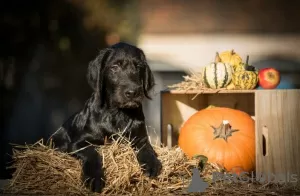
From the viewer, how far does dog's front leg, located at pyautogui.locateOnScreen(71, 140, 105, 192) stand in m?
3.03

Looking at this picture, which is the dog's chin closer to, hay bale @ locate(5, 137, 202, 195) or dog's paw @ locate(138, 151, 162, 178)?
hay bale @ locate(5, 137, 202, 195)

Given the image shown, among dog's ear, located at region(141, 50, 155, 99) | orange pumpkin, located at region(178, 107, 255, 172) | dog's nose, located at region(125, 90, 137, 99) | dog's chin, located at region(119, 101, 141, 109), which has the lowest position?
orange pumpkin, located at region(178, 107, 255, 172)

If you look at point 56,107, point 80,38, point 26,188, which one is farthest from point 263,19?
point 26,188

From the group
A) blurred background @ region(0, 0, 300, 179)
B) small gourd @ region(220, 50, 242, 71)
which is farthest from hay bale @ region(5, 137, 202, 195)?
blurred background @ region(0, 0, 300, 179)

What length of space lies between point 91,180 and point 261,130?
1558mm

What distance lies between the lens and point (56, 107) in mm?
5402

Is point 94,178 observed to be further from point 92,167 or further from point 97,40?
point 97,40

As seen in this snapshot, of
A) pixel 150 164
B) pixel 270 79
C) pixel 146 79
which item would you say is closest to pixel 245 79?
pixel 270 79

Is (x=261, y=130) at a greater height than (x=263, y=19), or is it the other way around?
(x=263, y=19)

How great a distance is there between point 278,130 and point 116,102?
143cm

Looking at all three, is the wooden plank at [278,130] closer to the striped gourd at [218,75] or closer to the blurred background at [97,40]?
the striped gourd at [218,75]

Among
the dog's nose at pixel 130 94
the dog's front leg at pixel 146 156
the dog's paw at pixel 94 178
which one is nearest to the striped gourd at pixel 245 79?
the dog's front leg at pixel 146 156

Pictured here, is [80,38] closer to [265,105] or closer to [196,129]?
[196,129]

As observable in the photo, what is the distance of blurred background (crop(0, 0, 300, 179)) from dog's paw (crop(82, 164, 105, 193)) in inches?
85.2
